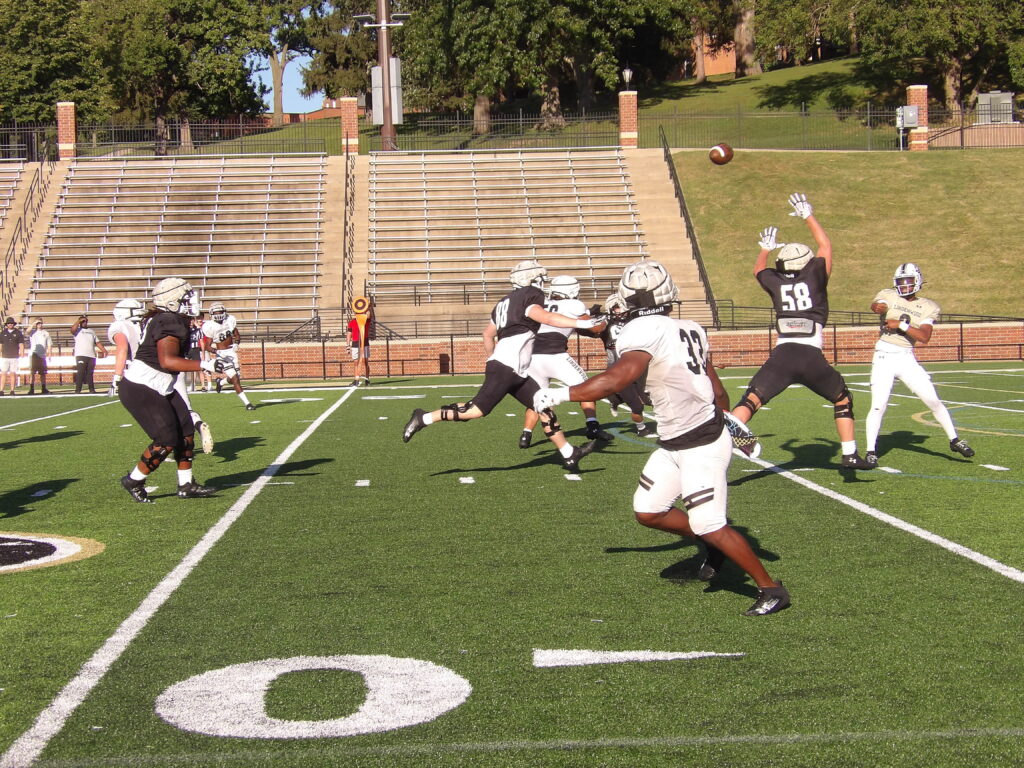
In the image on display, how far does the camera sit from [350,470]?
1183 centimetres

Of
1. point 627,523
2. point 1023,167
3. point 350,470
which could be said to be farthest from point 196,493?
point 1023,167

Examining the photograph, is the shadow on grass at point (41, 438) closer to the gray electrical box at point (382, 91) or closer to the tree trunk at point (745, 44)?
the gray electrical box at point (382, 91)

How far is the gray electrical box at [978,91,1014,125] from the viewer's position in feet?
162

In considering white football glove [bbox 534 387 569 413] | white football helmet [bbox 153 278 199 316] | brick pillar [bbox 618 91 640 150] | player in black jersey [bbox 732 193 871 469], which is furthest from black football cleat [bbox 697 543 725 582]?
brick pillar [bbox 618 91 640 150]

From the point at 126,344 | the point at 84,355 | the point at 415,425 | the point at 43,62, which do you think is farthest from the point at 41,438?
the point at 43,62

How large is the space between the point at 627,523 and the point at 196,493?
13.2 feet

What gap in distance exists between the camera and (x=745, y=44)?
265 ft

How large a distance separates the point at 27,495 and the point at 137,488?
1.36 meters

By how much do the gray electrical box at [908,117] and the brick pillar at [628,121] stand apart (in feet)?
36.9

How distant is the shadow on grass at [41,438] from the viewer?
14820 mm

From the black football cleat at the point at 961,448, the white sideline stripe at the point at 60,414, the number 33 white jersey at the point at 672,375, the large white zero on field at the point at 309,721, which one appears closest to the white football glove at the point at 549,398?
the number 33 white jersey at the point at 672,375

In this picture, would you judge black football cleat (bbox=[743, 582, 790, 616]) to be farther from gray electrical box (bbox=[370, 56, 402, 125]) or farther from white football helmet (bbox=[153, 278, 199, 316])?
gray electrical box (bbox=[370, 56, 402, 125])

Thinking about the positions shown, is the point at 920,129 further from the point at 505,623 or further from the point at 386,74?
the point at 505,623

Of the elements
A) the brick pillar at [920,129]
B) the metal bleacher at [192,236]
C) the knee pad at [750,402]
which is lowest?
the knee pad at [750,402]
